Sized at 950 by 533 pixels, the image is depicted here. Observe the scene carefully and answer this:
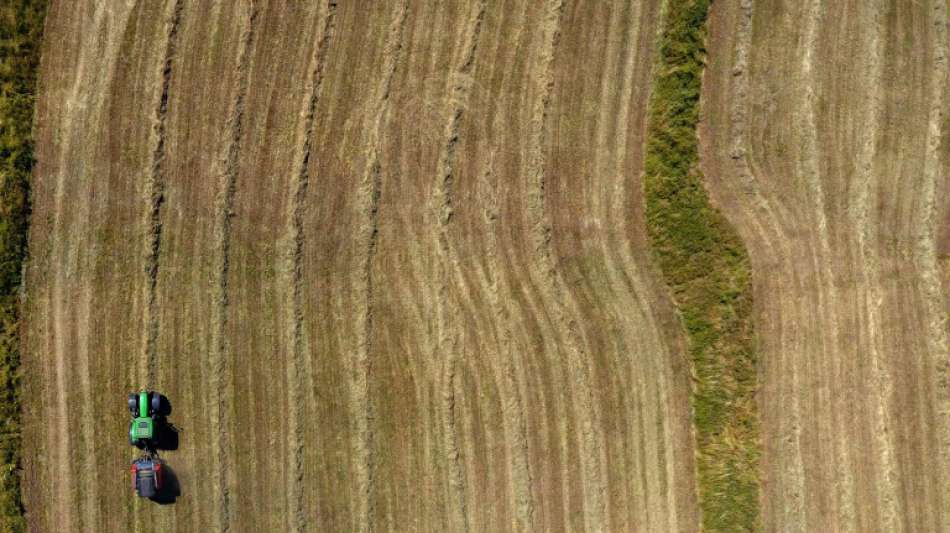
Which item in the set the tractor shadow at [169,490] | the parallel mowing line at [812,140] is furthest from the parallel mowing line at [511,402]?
Result: the tractor shadow at [169,490]

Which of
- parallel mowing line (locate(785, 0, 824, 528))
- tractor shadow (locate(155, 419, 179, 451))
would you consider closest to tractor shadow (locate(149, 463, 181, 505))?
tractor shadow (locate(155, 419, 179, 451))

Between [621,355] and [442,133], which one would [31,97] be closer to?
[442,133]

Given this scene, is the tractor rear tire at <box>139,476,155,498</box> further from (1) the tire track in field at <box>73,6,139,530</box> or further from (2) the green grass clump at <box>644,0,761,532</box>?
(2) the green grass clump at <box>644,0,761,532</box>

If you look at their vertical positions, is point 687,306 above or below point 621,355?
above

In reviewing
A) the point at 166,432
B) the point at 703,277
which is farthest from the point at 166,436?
the point at 703,277

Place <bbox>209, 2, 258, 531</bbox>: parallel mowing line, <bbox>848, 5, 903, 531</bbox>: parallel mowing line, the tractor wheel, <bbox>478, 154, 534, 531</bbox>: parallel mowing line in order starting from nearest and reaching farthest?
the tractor wheel, <bbox>848, 5, 903, 531</bbox>: parallel mowing line, <bbox>209, 2, 258, 531</bbox>: parallel mowing line, <bbox>478, 154, 534, 531</bbox>: parallel mowing line

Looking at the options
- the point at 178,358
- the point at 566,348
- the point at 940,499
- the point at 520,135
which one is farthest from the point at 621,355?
the point at 178,358
